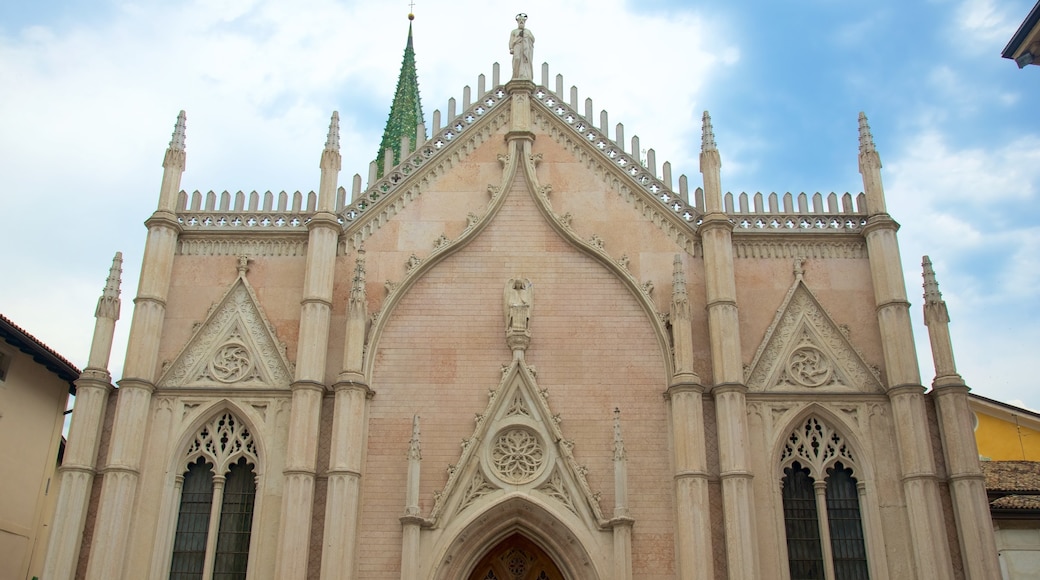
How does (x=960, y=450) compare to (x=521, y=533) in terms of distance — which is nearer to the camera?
(x=960, y=450)

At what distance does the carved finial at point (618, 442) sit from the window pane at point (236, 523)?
735cm

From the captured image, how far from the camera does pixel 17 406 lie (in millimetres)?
26031

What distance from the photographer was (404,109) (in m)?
49.2

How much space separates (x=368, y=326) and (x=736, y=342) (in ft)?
25.4

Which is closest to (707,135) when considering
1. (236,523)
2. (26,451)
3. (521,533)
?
(521,533)

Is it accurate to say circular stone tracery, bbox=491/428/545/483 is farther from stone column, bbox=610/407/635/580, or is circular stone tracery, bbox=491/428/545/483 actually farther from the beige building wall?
the beige building wall

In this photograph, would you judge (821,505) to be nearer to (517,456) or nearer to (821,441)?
(821,441)

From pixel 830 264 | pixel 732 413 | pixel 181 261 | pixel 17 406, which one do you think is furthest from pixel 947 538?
pixel 17 406

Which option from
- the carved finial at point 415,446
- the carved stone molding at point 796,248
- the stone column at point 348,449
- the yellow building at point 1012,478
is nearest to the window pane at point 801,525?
the carved stone molding at point 796,248

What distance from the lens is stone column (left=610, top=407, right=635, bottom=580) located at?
730 inches

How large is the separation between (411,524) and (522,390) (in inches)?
140

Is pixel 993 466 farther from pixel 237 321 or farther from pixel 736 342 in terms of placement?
pixel 237 321

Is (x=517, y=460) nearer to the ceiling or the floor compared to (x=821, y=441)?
nearer to the floor

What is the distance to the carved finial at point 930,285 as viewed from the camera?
20.5 m
